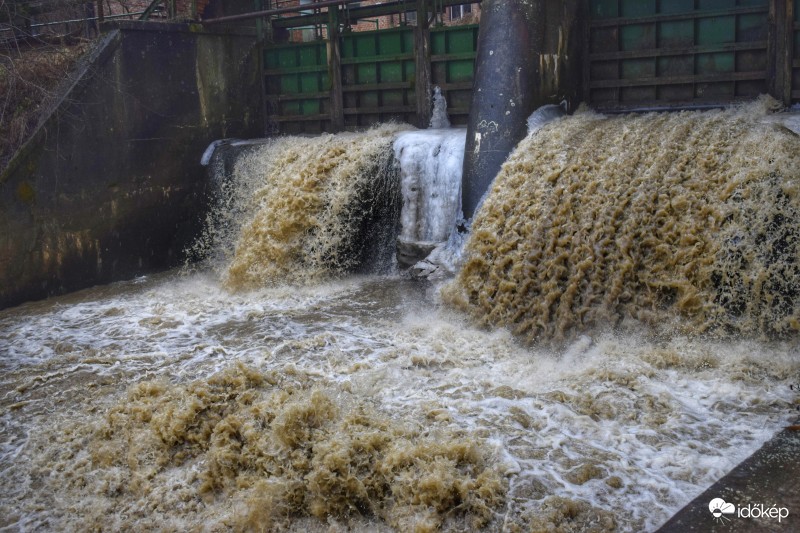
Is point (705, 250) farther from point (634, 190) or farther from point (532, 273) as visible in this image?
point (532, 273)

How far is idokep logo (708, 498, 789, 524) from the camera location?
9.68 ft

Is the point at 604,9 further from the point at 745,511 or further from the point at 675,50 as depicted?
the point at 745,511

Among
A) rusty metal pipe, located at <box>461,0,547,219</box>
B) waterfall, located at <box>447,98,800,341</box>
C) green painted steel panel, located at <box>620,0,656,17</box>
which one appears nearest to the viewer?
waterfall, located at <box>447,98,800,341</box>

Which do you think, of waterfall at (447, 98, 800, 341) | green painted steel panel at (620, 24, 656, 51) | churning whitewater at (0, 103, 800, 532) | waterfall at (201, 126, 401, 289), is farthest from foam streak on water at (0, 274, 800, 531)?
green painted steel panel at (620, 24, 656, 51)

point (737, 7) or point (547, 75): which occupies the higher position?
point (737, 7)

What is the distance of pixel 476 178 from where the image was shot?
23.7ft

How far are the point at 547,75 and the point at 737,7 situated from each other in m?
1.97

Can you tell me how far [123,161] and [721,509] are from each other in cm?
747

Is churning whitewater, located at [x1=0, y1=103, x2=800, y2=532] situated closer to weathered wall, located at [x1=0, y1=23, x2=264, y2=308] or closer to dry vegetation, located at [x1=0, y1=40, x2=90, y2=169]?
weathered wall, located at [x1=0, y1=23, x2=264, y2=308]

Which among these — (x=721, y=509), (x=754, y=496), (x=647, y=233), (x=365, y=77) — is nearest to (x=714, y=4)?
(x=647, y=233)

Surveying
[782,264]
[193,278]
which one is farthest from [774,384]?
[193,278]

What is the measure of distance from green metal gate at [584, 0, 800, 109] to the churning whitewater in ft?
3.25

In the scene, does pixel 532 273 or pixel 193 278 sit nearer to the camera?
pixel 532 273

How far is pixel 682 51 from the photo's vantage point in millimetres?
7703
